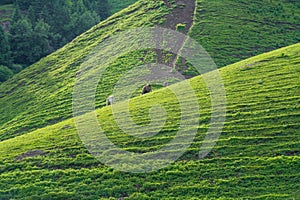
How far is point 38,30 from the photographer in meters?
99.9

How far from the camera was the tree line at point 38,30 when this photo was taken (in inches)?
3679

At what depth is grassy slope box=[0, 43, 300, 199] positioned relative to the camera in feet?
87.5

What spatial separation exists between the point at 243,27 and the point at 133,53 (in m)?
19.2

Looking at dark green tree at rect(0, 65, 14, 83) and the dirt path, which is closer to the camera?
the dirt path

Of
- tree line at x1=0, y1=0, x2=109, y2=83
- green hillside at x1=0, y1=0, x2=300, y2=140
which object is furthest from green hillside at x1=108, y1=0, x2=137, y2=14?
green hillside at x1=0, y1=0, x2=300, y2=140

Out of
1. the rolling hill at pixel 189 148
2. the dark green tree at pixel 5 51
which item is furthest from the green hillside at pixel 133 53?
the dark green tree at pixel 5 51

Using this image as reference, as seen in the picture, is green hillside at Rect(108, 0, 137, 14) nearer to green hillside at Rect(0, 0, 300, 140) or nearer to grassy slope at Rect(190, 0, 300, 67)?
green hillside at Rect(0, 0, 300, 140)

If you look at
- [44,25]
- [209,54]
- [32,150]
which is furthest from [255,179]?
[44,25]

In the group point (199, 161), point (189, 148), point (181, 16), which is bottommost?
point (199, 161)

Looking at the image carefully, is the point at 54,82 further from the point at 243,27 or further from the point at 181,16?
the point at 243,27

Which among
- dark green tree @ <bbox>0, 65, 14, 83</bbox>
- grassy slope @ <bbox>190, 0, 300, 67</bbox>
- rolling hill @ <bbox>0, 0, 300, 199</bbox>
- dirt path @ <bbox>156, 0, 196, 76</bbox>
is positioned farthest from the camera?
dark green tree @ <bbox>0, 65, 14, 83</bbox>

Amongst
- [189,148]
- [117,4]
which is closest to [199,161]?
[189,148]

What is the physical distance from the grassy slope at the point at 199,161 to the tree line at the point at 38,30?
53.5 meters

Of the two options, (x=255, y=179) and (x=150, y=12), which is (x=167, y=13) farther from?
(x=255, y=179)
